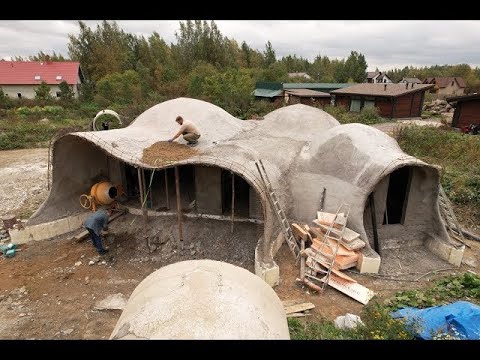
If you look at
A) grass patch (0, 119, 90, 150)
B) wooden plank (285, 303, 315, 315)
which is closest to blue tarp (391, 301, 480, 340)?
wooden plank (285, 303, 315, 315)

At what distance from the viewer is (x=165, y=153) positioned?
1174 cm

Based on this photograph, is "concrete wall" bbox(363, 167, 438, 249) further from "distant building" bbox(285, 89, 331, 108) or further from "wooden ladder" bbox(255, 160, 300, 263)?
"distant building" bbox(285, 89, 331, 108)

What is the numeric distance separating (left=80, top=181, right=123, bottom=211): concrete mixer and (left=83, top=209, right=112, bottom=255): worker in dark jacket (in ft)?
5.97

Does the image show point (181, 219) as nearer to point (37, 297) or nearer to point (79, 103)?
point (37, 297)

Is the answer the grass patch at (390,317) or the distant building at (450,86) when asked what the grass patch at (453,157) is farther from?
the distant building at (450,86)

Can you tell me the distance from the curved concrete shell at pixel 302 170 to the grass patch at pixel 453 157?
5049mm

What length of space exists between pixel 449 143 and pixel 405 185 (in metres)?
13.2

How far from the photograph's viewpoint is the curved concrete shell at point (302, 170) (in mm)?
10906

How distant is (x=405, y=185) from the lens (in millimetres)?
11953

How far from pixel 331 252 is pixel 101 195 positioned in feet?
29.1

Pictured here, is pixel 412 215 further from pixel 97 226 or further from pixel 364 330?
pixel 97 226

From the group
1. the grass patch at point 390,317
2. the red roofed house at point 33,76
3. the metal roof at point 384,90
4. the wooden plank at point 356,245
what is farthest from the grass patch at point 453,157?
the red roofed house at point 33,76

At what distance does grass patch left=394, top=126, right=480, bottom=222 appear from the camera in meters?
15.9

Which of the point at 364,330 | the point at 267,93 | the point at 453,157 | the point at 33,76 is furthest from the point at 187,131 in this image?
the point at 33,76
